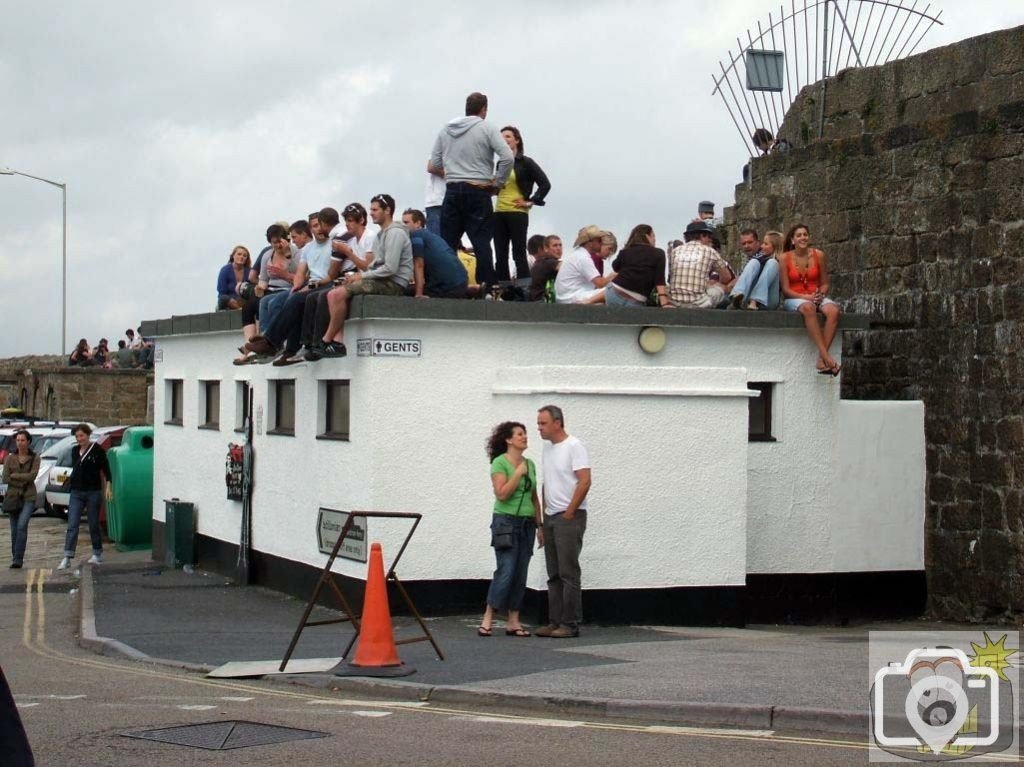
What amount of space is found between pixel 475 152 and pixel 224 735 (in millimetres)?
8160

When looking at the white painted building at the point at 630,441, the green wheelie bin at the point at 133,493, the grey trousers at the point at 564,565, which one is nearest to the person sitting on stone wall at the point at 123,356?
the green wheelie bin at the point at 133,493

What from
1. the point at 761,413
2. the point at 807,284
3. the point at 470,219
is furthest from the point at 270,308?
the point at 807,284

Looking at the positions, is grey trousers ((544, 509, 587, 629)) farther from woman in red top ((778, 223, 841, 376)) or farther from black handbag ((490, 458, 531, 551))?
woman in red top ((778, 223, 841, 376))

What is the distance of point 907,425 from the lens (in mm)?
16328

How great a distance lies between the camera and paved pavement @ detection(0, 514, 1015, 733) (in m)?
9.32

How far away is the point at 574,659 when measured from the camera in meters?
11.7

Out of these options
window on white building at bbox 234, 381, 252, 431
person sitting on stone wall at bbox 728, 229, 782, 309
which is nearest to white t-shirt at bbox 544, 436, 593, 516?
person sitting on stone wall at bbox 728, 229, 782, 309

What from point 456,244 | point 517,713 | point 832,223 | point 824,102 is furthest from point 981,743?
point 824,102

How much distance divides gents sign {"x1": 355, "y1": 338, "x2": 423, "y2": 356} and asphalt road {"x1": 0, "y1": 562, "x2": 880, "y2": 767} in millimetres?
3892

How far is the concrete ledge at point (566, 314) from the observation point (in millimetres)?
14469

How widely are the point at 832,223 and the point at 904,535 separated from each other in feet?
11.9

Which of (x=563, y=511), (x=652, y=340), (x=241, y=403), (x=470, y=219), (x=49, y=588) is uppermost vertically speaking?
(x=470, y=219)

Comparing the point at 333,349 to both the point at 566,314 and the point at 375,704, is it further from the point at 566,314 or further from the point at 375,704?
the point at 375,704

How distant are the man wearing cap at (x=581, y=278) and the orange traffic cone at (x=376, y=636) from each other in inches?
205
